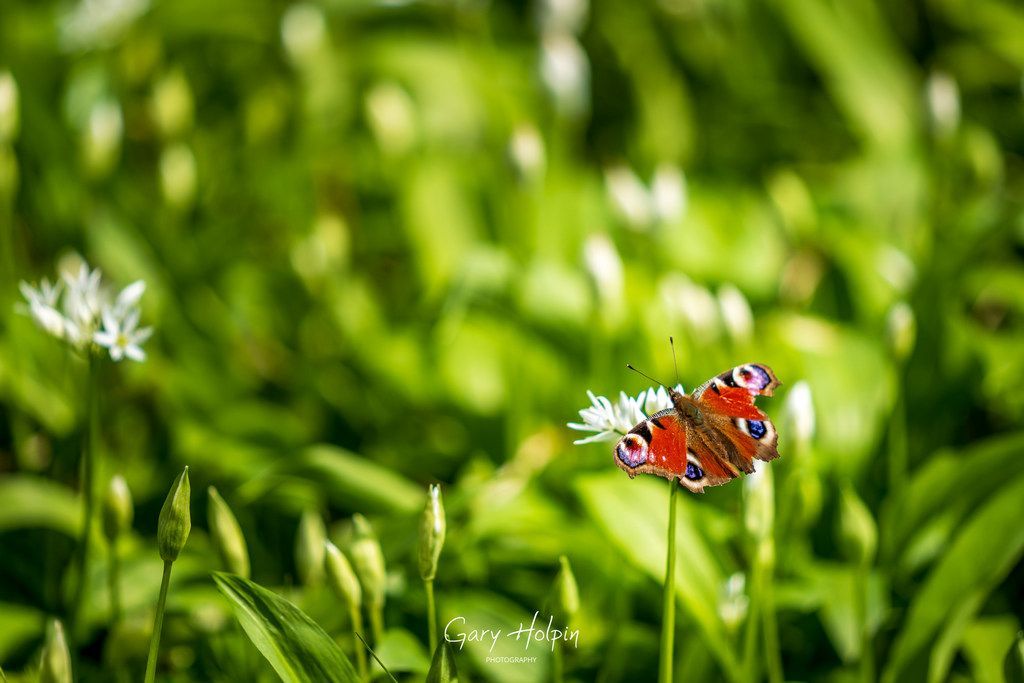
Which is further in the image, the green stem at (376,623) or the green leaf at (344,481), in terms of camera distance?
the green leaf at (344,481)

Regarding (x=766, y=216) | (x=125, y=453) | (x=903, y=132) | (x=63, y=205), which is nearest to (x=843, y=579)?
(x=766, y=216)

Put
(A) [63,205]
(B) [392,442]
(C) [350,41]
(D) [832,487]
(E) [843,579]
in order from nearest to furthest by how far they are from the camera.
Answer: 1. (E) [843,579]
2. (D) [832,487]
3. (B) [392,442]
4. (A) [63,205]
5. (C) [350,41]

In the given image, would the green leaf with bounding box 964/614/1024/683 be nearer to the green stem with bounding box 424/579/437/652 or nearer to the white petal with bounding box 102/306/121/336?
the green stem with bounding box 424/579/437/652

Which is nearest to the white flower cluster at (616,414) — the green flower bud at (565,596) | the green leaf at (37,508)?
the green flower bud at (565,596)

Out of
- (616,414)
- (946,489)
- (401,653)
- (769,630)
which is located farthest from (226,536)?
(946,489)

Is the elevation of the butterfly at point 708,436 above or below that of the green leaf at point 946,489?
above

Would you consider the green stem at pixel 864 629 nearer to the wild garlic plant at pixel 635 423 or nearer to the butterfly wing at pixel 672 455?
the wild garlic plant at pixel 635 423

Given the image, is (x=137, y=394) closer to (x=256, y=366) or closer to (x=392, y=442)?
(x=256, y=366)
